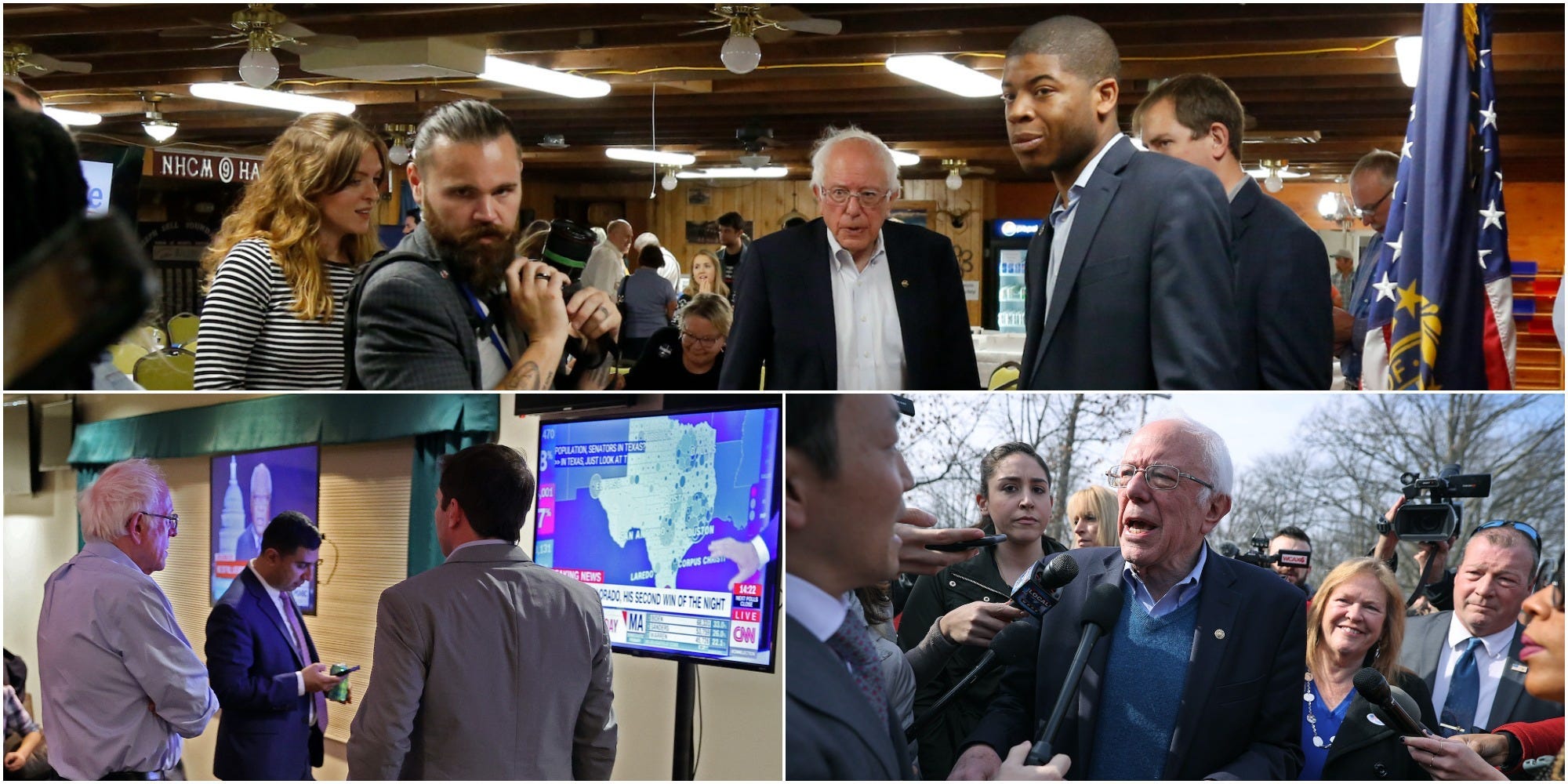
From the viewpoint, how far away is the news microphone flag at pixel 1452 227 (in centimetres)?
244

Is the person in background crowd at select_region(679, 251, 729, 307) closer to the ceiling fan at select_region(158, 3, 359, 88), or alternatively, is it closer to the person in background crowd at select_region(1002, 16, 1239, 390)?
the ceiling fan at select_region(158, 3, 359, 88)

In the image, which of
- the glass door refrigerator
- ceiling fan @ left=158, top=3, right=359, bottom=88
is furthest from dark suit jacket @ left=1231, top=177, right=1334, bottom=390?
the glass door refrigerator

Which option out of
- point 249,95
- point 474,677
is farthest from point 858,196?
point 249,95

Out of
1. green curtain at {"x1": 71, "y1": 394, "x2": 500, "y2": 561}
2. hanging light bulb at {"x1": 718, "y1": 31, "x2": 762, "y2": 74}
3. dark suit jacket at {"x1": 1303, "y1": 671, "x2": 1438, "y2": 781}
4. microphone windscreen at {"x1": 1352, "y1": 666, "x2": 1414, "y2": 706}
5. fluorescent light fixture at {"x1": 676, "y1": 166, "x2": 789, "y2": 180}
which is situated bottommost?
dark suit jacket at {"x1": 1303, "y1": 671, "x2": 1438, "y2": 781}

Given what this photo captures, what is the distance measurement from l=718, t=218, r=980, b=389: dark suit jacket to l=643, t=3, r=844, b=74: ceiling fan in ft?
10.3

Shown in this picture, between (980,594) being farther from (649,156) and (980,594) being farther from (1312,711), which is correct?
(649,156)

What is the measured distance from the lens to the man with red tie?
8.07 ft

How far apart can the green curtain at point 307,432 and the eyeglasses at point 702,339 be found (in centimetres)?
149

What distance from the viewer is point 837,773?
2305 mm

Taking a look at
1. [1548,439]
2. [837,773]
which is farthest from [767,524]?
[1548,439]

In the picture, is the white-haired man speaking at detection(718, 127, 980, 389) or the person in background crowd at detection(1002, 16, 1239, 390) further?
the white-haired man speaking at detection(718, 127, 980, 389)

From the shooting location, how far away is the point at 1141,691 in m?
2.36

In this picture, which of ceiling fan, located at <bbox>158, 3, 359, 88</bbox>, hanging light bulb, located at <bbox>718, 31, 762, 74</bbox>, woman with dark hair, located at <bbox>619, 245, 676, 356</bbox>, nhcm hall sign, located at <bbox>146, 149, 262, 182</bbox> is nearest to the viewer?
hanging light bulb, located at <bbox>718, 31, 762, 74</bbox>

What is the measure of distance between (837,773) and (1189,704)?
0.65 meters
